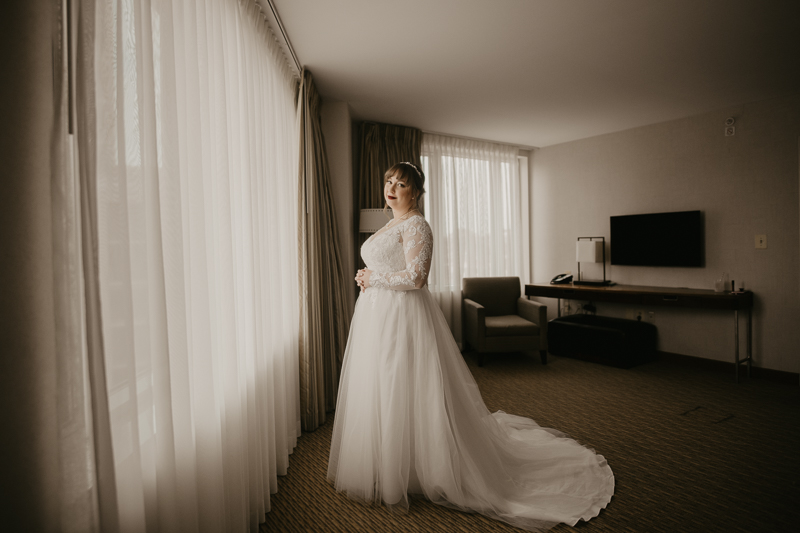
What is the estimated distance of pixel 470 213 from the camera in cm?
542

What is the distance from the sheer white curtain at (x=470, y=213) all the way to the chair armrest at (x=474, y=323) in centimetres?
33

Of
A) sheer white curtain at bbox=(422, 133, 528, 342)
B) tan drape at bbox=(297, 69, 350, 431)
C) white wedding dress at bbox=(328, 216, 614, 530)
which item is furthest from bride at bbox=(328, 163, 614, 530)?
sheer white curtain at bbox=(422, 133, 528, 342)

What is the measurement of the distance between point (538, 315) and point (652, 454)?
214 cm

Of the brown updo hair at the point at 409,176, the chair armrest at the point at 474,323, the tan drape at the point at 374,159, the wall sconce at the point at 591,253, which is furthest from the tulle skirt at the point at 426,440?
the wall sconce at the point at 591,253

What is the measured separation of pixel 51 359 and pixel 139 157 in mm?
532

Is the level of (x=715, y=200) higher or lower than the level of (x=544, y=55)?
lower

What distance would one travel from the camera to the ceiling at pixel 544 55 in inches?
91.2

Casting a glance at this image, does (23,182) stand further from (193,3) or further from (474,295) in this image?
(474,295)

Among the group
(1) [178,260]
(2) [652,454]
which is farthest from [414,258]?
(2) [652,454]

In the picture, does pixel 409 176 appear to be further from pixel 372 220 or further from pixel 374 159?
pixel 374 159

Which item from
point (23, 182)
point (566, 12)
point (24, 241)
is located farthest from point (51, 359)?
point (566, 12)

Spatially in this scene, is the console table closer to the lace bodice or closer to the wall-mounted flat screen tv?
the wall-mounted flat screen tv

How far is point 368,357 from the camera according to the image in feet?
6.76

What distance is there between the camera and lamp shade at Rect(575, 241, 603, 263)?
4961mm
